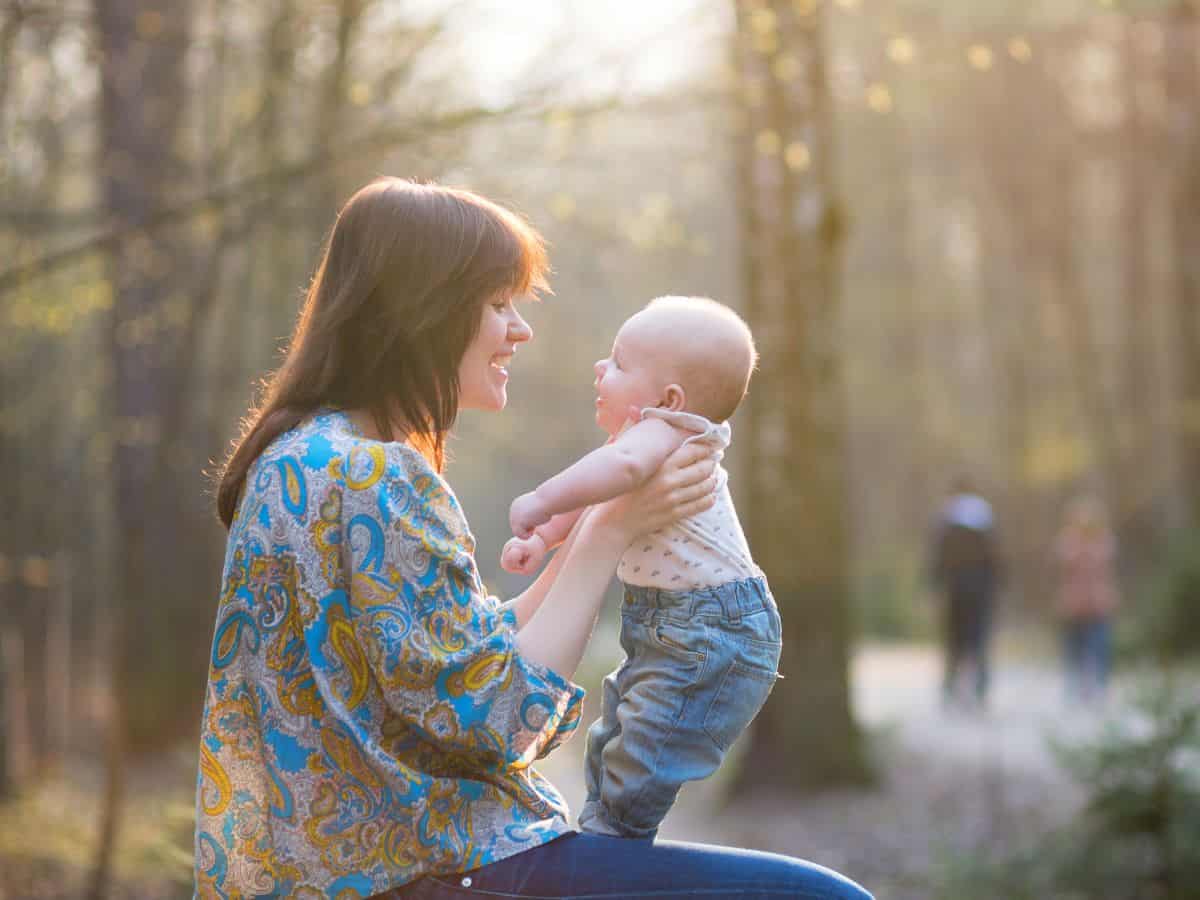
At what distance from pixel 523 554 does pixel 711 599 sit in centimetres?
31

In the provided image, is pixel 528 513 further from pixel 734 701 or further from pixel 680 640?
pixel 734 701

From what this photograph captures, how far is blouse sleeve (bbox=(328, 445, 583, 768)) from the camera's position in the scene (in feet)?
6.93

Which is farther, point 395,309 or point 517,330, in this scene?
point 517,330

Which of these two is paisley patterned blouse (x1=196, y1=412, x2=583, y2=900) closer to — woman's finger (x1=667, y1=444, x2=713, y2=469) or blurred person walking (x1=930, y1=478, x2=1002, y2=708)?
woman's finger (x1=667, y1=444, x2=713, y2=469)

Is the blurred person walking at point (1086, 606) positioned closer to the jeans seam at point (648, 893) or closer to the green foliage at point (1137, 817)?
the green foliage at point (1137, 817)

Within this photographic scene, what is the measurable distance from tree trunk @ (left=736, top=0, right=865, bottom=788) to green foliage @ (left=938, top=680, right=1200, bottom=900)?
325 cm

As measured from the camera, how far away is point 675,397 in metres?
2.54

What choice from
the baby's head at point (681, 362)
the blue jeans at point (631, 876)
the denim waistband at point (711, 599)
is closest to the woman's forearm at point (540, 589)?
the denim waistband at point (711, 599)

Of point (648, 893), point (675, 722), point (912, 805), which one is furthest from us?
point (912, 805)

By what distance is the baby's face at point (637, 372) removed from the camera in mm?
2553

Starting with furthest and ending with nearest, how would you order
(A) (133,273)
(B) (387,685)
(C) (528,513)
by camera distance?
(A) (133,273), (C) (528,513), (B) (387,685)

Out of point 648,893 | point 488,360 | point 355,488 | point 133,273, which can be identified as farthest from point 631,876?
point 133,273

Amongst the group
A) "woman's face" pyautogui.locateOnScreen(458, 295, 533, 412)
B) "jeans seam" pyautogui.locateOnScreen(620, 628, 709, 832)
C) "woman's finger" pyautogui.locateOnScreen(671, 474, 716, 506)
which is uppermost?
"woman's face" pyautogui.locateOnScreen(458, 295, 533, 412)

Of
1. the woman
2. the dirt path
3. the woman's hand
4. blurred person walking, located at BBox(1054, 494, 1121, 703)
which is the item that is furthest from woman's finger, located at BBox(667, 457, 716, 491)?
blurred person walking, located at BBox(1054, 494, 1121, 703)
